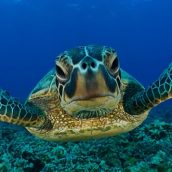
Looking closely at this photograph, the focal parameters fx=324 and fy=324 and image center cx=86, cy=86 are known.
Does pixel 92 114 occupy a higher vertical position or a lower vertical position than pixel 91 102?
higher

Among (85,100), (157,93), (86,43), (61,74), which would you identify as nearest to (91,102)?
(85,100)

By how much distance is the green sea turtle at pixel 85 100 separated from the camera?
3520mm

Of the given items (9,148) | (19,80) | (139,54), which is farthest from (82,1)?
(19,80)

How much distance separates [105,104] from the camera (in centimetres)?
385

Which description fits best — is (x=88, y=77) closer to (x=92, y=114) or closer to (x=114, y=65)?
(x=114, y=65)

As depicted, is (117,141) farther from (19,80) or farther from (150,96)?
(19,80)

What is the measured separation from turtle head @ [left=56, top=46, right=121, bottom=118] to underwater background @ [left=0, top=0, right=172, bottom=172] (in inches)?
65.2

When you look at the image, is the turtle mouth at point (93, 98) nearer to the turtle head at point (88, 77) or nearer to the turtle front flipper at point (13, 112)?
the turtle head at point (88, 77)

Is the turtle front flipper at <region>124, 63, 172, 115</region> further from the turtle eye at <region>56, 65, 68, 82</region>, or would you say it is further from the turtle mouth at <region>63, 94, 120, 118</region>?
the turtle eye at <region>56, 65, 68, 82</region>

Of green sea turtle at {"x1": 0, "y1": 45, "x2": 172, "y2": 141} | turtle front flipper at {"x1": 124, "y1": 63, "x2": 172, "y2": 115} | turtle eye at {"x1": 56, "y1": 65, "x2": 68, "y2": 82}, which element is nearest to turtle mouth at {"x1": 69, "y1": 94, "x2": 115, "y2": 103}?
green sea turtle at {"x1": 0, "y1": 45, "x2": 172, "y2": 141}

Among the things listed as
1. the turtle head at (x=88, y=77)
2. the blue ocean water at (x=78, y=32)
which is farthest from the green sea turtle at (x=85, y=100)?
the blue ocean water at (x=78, y=32)

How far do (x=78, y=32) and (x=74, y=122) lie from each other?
265 ft

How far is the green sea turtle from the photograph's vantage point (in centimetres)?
352

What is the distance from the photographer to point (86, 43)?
9025 cm
